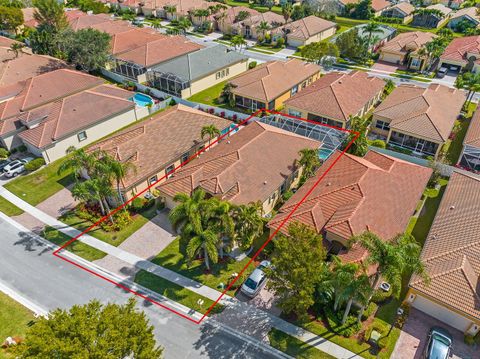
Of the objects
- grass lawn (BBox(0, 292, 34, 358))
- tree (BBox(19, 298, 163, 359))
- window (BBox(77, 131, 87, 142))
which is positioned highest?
tree (BBox(19, 298, 163, 359))

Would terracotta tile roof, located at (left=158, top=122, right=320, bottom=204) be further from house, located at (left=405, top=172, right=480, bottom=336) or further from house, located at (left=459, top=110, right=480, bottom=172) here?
house, located at (left=459, top=110, right=480, bottom=172)

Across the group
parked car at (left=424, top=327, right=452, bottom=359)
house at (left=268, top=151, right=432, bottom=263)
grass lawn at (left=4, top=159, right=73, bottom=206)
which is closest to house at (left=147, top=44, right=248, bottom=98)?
grass lawn at (left=4, top=159, right=73, bottom=206)

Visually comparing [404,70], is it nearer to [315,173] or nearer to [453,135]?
[453,135]

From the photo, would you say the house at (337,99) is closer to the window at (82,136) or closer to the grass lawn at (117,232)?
the grass lawn at (117,232)

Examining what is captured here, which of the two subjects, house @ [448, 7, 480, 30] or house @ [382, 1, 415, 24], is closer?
house @ [448, 7, 480, 30]

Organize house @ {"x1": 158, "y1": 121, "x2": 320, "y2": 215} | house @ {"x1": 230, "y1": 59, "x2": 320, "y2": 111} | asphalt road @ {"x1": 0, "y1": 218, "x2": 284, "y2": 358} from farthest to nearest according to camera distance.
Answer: house @ {"x1": 230, "y1": 59, "x2": 320, "y2": 111} → house @ {"x1": 158, "y1": 121, "x2": 320, "y2": 215} → asphalt road @ {"x1": 0, "y1": 218, "x2": 284, "y2": 358}

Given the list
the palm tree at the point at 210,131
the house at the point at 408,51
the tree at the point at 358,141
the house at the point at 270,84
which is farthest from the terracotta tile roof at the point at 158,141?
the house at the point at 408,51
